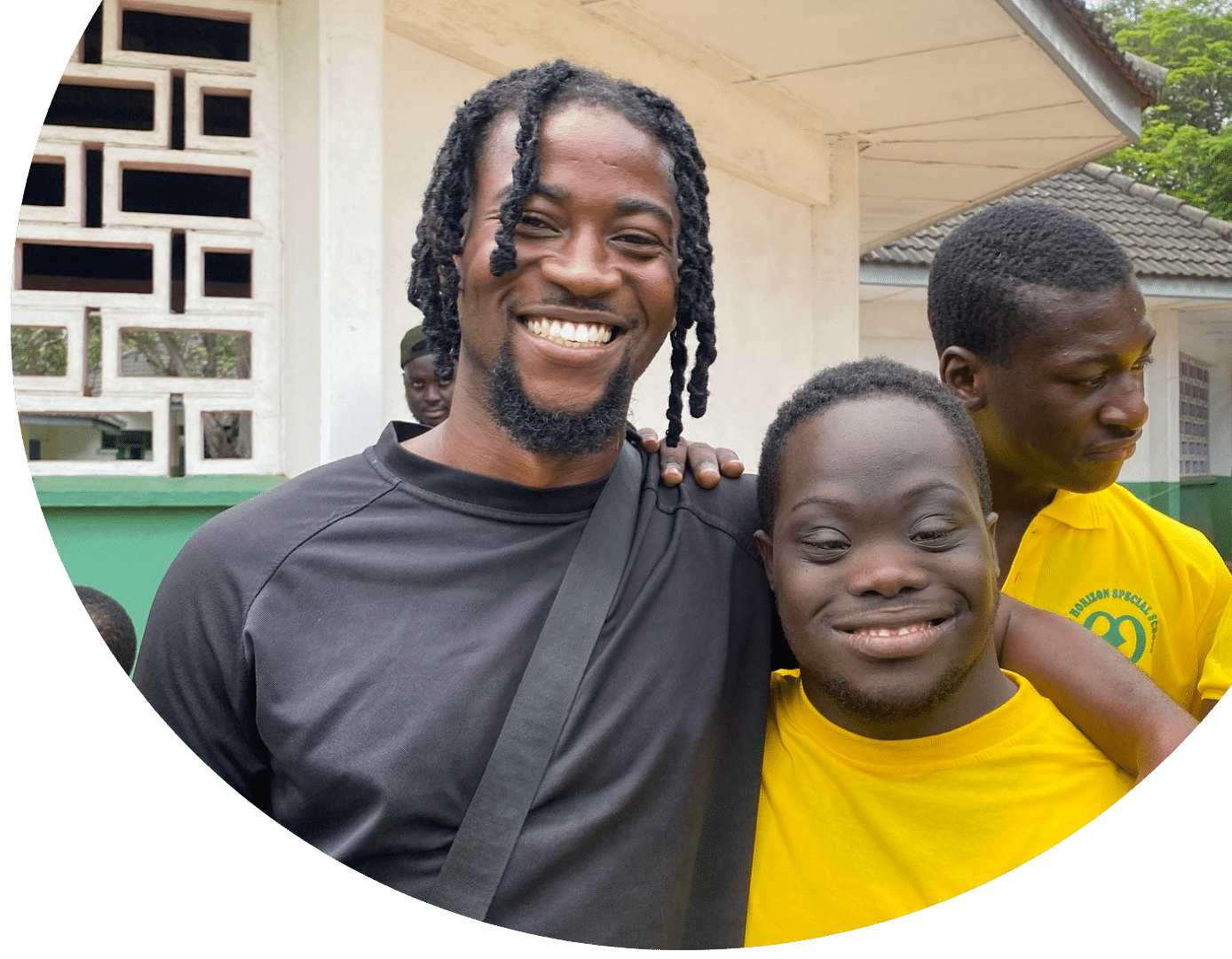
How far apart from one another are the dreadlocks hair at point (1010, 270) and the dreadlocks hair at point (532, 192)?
0.62 metres

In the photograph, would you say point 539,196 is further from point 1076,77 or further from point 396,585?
point 1076,77

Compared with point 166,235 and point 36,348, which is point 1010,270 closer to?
point 166,235

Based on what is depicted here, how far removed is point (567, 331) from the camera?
1.96 meters

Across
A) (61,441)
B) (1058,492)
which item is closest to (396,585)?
(1058,492)

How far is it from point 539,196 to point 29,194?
208 inches

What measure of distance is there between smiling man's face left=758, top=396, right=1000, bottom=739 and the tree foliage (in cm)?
504

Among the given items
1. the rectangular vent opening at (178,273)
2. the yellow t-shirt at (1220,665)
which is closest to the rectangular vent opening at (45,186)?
the rectangular vent opening at (178,273)

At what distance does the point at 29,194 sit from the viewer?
6066mm

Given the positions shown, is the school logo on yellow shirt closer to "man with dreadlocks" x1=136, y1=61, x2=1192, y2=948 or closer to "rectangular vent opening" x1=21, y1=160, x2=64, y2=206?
"man with dreadlocks" x1=136, y1=61, x2=1192, y2=948

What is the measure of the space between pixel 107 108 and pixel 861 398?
4.93 meters

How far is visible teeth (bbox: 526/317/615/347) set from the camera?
196 centimetres

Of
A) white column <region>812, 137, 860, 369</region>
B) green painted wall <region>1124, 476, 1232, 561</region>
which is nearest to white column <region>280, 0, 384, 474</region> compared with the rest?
white column <region>812, 137, 860, 369</region>

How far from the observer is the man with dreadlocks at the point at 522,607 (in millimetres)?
1708

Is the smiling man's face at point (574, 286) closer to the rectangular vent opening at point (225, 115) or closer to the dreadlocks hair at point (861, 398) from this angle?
the dreadlocks hair at point (861, 398)
